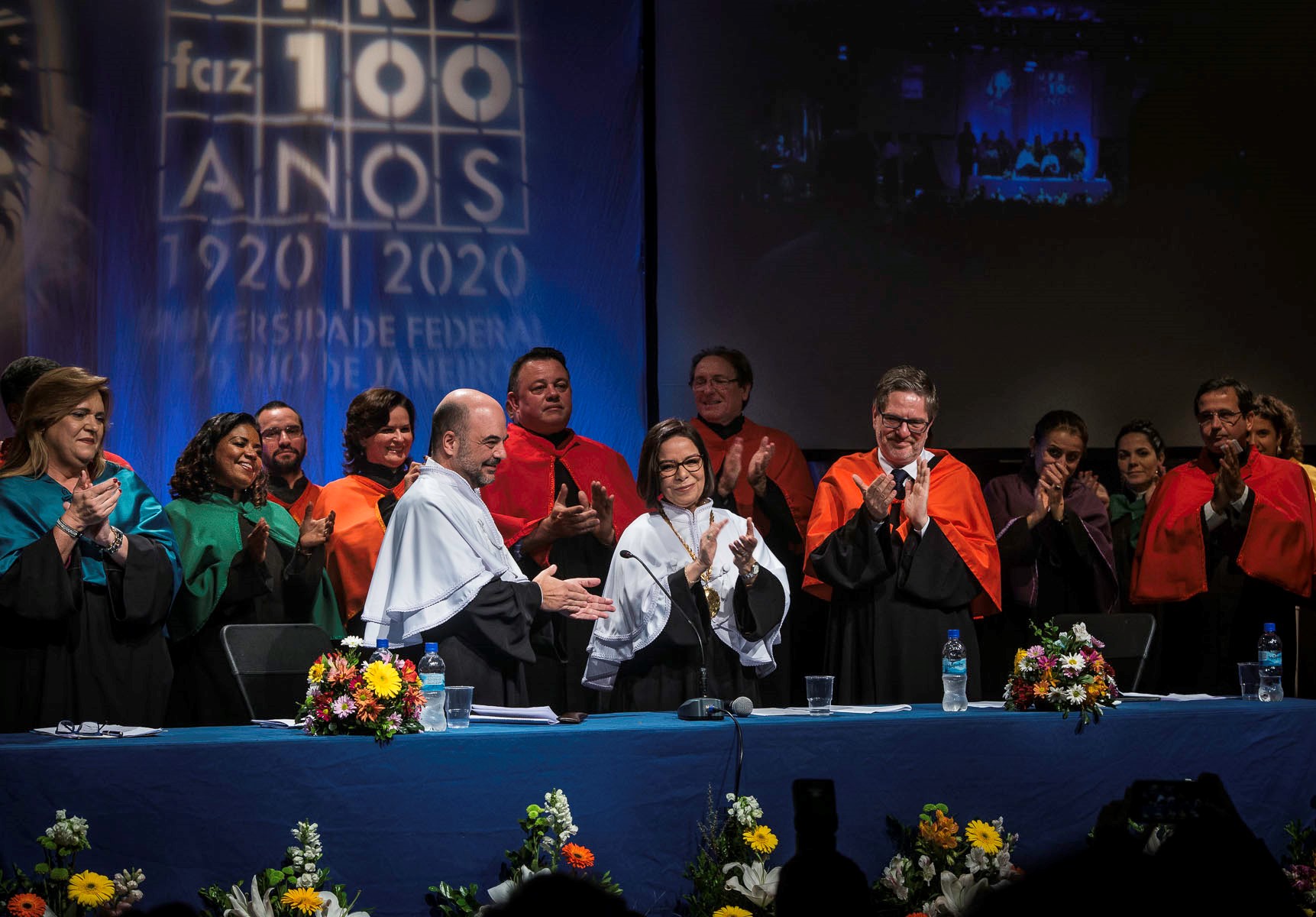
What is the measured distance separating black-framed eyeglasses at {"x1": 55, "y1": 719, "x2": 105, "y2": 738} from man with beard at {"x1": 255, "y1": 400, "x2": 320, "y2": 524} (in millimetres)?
2516

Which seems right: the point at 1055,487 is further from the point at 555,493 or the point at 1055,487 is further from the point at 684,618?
the point at 555,493

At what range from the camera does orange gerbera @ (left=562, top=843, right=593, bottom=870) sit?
11.9ft

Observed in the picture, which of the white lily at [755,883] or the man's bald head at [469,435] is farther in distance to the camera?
the man's bald head at [469,435]

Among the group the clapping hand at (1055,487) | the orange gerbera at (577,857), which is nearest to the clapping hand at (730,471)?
the clapping hand at (1055,487)

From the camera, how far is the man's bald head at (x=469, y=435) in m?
4.89

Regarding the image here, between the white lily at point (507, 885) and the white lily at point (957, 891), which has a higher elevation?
the white lily at point (507, 885)

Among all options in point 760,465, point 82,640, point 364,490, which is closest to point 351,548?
point 364,490

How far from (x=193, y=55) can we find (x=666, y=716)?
4582mm

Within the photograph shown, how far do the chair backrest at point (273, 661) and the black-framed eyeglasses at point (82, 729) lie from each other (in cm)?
67

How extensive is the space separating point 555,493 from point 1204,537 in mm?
3186

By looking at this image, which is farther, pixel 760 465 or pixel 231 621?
pixel 760 465

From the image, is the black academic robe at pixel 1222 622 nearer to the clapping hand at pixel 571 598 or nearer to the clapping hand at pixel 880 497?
the clapping hand at pixel 880 497

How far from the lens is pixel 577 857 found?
3627 millimetres

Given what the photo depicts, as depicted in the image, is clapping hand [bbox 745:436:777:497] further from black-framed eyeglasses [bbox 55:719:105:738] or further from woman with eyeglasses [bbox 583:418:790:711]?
black-framed eyeglasses [bbox 55:719:105:738]
